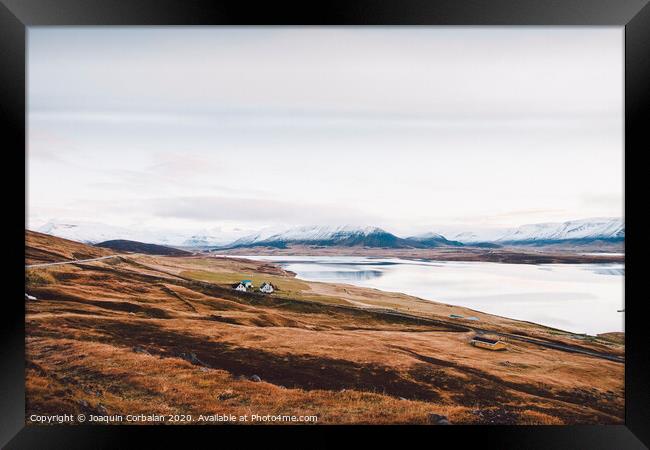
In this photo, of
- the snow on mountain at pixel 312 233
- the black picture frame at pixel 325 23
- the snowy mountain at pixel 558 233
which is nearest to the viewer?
the black picture frame at pixel 325 23

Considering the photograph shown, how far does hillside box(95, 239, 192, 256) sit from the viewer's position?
137 inches

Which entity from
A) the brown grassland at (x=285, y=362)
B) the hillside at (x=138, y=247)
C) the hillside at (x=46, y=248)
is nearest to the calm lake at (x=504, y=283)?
the brown grassland at (x=285, y=362)

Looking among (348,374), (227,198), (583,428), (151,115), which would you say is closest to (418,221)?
(348,374)

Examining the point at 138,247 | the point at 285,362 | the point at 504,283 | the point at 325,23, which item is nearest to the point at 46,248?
the point at 138,247

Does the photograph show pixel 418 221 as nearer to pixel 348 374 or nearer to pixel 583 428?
pixel 348 374

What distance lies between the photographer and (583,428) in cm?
326

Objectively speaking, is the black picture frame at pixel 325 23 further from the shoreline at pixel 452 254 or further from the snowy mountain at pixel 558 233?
the shoreline at pixel 452 254

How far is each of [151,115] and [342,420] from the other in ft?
12.7

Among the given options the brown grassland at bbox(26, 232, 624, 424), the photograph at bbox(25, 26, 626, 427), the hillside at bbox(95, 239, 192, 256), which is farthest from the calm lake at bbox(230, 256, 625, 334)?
the hillside at bbox(95, 239, 192, 256)

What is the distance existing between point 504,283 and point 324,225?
2110mm

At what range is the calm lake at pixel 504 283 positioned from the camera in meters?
3.38

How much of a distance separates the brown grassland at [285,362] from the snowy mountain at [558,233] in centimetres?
84

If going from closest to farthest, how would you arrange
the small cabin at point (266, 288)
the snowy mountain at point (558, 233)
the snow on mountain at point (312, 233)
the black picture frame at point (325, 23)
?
the black picture frame at point (325, 23)
the snowy mountain at point (558, 233)
the snow on mountain at point (312, 233)
the small cabin at point (266, 288)

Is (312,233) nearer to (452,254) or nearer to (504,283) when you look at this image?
(452,254)
